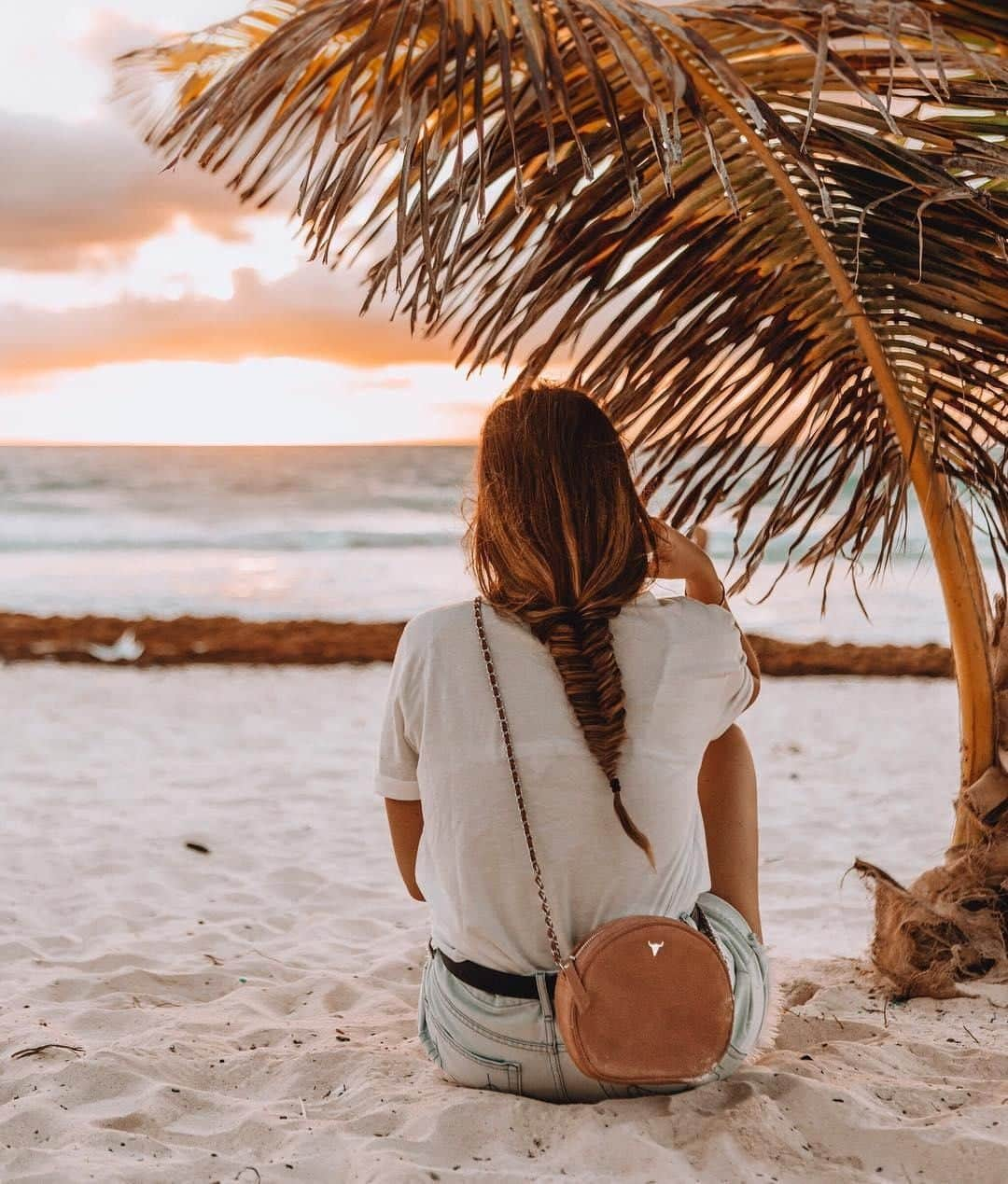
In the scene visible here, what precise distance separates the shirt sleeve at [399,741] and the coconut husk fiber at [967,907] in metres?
1.19

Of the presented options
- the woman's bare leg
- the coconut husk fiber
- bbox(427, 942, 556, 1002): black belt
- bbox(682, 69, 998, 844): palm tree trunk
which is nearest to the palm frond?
bbox(682, 69, 998, 844): palm tree trunk

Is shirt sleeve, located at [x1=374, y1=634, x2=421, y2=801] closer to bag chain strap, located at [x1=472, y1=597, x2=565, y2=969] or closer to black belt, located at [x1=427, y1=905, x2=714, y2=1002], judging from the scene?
bag chain strap, located at [x1=472, y1=597, x2=565, y2=969]

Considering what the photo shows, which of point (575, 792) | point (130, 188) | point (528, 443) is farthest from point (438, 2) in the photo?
point (130, 188)

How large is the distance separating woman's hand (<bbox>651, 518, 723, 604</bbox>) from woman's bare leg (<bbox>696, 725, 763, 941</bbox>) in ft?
0.77

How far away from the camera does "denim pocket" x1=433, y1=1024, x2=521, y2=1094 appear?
175cm

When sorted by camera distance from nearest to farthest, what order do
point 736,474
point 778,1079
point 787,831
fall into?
point 778,1079
point 736,474
point 787,831

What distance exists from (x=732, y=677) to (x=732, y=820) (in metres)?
0.33

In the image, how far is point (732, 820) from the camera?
75.0 inches

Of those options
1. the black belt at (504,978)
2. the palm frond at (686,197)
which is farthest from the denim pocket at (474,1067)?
the palm frond at (686,197)

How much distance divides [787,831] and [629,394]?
2.50 metres

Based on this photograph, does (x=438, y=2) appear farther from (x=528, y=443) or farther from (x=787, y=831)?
(x=787, y=831)

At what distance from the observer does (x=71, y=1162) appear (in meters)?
1.60

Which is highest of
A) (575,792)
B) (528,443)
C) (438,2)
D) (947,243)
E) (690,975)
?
(438,2)

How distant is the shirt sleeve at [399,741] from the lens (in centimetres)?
167
